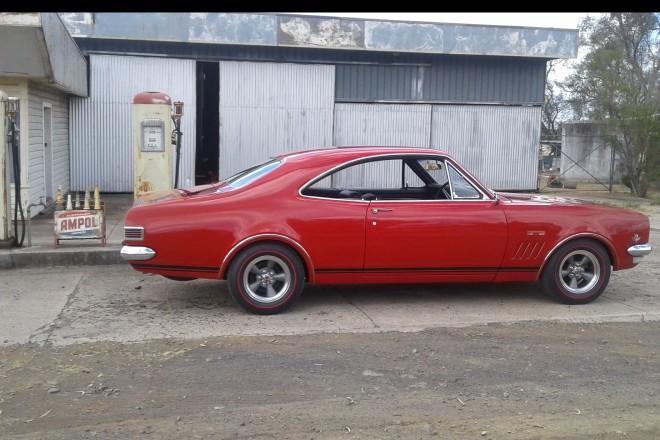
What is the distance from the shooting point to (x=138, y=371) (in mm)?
5000

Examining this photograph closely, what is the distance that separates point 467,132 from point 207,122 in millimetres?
7097

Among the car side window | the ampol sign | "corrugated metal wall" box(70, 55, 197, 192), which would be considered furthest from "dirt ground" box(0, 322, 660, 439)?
"corrugated metal wall" box(70, 55, 197, 192)

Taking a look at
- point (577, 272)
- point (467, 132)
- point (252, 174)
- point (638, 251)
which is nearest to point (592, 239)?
point (577, 272)

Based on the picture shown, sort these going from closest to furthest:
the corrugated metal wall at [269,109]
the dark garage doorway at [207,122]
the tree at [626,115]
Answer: the corrugated metal wall at [269,109] → the dark garage doorway at [207,122] → the tree at [626,115]

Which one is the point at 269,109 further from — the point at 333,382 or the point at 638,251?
the point at 333,382

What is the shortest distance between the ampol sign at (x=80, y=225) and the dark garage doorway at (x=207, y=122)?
28.8 ft

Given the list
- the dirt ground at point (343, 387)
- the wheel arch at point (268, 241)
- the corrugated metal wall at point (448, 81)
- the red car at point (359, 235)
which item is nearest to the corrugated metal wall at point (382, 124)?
the corrugated metal wall at point (448, 81)

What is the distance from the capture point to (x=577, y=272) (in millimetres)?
7070

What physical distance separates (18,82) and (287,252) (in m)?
7.07

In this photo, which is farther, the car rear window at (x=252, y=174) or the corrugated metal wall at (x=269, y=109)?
the corrugated metal wall at (x=269, y=109)

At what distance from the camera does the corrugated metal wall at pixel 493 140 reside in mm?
18328

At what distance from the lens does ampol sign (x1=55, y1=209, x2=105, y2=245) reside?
878 centimetres

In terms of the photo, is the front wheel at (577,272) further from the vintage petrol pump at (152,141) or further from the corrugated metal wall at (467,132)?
the corrugated metal wall at (467,132)
